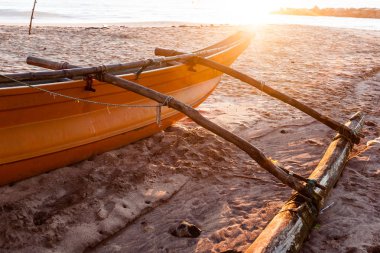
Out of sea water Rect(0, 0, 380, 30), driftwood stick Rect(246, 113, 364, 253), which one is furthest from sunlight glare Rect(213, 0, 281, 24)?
driftwood stick Rect(246, 113, 364, 253)

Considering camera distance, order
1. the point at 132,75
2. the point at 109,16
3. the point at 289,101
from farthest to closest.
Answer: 1. the point at 109,16
2. the point at 289,101
3. the point at 132,75

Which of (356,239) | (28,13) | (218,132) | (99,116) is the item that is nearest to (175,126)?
(99,116)

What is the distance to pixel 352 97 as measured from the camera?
23.6 feet

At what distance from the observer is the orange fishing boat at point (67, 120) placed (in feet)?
10.1

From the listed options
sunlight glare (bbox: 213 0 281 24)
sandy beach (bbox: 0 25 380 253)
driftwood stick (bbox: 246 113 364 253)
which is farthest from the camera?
sunlight glare (bbox: 213 0 281 24)

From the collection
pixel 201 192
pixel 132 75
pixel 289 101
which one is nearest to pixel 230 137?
pixel 201 192

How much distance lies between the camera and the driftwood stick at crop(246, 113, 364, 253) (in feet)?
7.86

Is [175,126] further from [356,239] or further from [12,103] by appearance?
[356,239]

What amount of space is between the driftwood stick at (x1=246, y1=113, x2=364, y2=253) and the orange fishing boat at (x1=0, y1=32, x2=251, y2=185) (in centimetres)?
154

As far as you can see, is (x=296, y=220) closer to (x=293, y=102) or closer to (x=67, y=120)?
(x=293, y=102)

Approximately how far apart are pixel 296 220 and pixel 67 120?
2.35 m

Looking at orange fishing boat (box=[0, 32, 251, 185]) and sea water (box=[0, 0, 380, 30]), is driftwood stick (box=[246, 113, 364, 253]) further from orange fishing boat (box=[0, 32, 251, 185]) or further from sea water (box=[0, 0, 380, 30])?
sea water (box=[0, 0, 380, 30])

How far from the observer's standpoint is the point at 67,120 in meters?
3.51

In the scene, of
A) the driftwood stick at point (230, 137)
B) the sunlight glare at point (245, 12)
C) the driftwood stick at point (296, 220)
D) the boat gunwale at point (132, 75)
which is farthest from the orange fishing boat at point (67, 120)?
the sunlight glare at point (245, 12)
